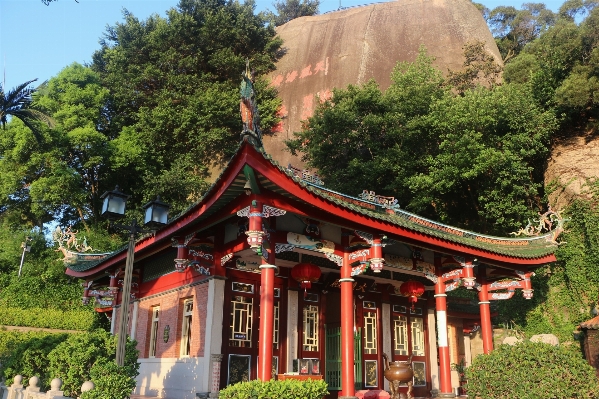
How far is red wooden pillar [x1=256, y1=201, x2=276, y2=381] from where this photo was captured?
8484 mm

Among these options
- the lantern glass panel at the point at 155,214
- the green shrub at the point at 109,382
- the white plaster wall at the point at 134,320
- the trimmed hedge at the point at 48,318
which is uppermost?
the lantern glass panel at the point at 155,214

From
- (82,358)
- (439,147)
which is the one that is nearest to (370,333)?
(82,358)

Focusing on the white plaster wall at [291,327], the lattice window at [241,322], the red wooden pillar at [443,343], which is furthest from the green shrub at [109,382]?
the red wooden pillar at [443,343]

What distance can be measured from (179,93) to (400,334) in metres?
23.2

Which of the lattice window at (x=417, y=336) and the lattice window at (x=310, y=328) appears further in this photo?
the lattice window at (x=417, y=336)

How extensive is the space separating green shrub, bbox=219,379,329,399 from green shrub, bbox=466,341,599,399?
2.72 metres

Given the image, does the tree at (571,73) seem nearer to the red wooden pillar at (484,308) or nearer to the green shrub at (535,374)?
the red wooden pillar at (484,308)

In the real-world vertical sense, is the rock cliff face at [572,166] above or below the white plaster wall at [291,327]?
above

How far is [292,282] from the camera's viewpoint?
40.3 ft

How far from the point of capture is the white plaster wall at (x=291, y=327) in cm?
1177

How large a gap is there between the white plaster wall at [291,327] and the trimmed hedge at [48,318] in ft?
54.8

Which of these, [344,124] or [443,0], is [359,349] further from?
[443,0]

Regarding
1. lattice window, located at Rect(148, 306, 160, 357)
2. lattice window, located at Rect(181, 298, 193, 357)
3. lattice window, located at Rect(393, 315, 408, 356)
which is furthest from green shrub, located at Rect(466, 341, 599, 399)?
lattice window, located at Rect(148, 306, 160, 357)

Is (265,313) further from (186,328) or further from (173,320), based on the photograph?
(173,320)
